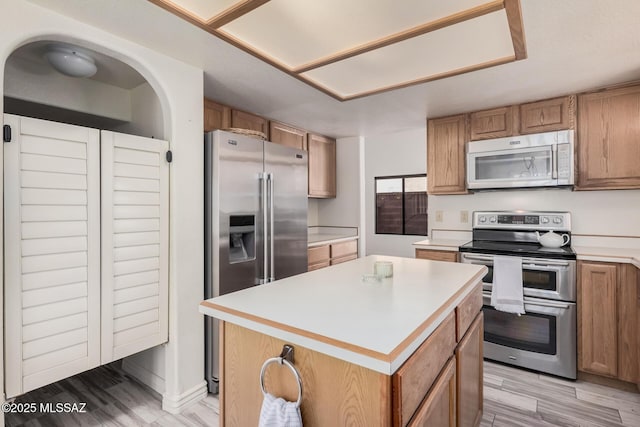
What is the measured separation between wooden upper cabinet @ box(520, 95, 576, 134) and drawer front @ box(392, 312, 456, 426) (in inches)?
93.3

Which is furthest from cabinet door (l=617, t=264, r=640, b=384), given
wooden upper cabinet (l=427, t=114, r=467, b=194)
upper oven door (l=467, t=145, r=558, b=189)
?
wooden upper cabinet (l=427, t=114, r=467, b=194)

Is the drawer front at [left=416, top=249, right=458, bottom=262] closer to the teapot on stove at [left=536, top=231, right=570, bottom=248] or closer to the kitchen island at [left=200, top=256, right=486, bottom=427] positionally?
the teapot on stove at [left=536, top=231, right=570, bottom=248]

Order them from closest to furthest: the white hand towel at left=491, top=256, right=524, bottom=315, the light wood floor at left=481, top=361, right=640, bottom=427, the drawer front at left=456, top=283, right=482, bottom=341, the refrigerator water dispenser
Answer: the drawer front at left=456, top=283, right=482, bottom=341, the light wood floor at left=481, top=361, right=640, bottom=427, the refrigerator water dispenser, the white hand towel at left=491, top=256, right=524, bottom=315

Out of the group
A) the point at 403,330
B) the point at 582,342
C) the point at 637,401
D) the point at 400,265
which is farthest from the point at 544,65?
the point at 637,401

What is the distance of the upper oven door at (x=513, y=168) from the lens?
9.02 ft

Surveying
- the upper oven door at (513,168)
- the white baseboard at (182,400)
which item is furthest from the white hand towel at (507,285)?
the white baseboard at (182,400)

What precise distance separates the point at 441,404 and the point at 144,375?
83.8 inches

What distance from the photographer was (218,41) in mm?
1854

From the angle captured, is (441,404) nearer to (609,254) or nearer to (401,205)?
(609,254)

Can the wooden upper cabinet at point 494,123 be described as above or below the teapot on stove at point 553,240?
above

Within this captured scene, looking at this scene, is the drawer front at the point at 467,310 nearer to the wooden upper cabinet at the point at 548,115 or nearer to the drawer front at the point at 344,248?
the wooden upper cabinet at the point at 548,115

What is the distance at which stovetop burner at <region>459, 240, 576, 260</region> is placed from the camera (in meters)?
2.46

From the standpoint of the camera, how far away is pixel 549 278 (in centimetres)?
249

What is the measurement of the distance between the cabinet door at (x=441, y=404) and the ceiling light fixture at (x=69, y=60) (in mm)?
2440
